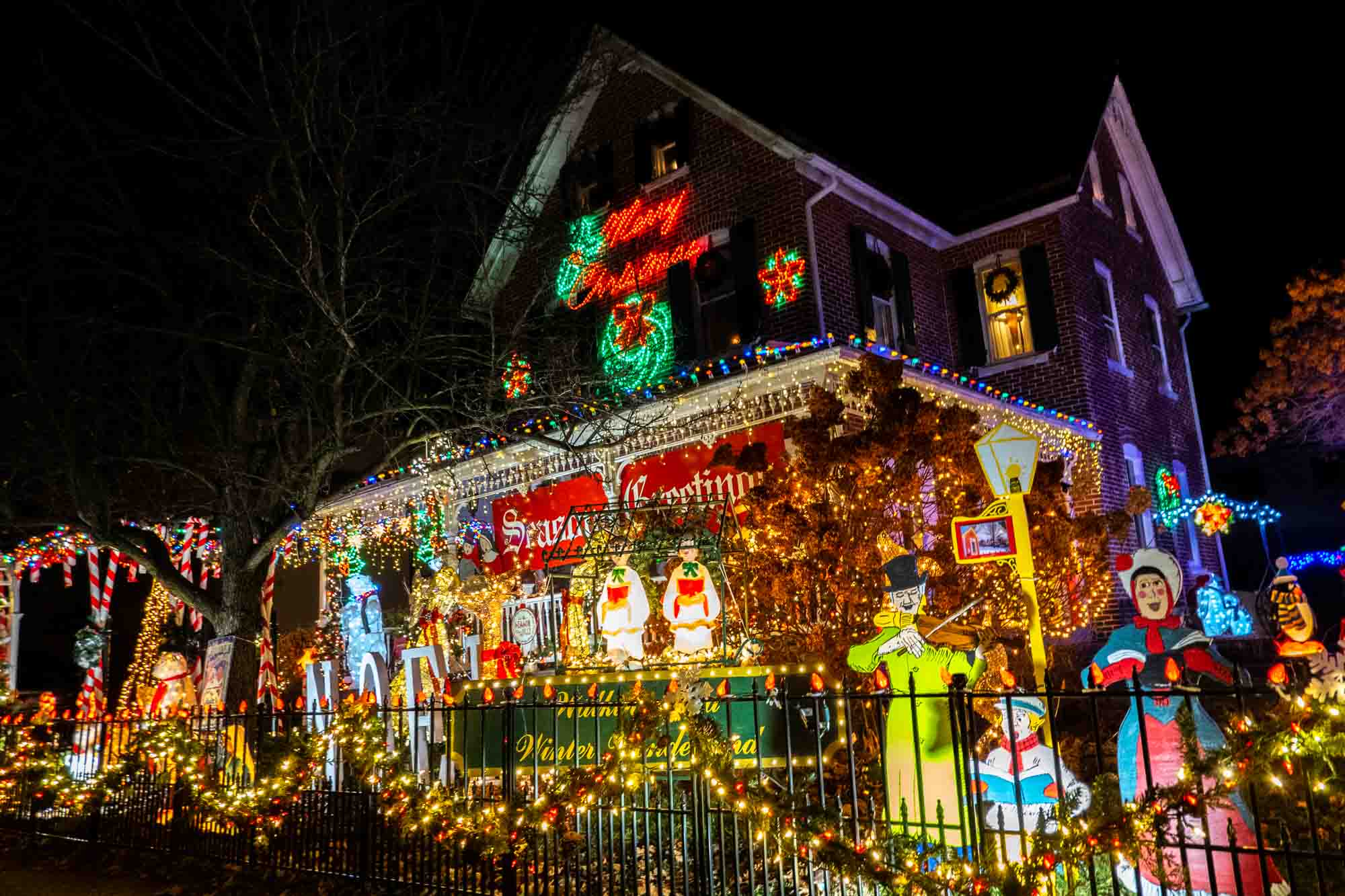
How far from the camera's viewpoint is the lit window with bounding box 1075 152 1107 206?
1725 centimetres

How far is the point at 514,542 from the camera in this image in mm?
16141

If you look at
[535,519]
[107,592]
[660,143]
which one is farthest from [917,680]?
[107,592]

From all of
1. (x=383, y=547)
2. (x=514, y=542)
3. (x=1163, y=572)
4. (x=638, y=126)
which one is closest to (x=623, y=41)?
(x=638, y=126)

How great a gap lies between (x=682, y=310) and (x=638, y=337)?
822mm

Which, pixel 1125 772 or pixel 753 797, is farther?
pixel 1125 772

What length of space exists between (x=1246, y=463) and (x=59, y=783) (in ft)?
120

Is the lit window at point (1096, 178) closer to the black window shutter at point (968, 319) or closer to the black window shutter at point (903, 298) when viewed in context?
the black window shutter at point (968, 319)

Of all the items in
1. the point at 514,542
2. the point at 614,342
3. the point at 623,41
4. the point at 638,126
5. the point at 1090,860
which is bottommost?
the point at 1090,860

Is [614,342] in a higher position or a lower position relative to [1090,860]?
higher

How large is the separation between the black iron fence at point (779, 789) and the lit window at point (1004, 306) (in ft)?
24.1

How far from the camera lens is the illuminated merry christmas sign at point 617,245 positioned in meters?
15.3

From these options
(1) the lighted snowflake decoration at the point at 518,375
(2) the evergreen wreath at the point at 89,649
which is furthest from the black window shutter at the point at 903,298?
(2) the evergreen wreath at the point at 89,649

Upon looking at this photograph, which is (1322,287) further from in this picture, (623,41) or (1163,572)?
(1163,572)

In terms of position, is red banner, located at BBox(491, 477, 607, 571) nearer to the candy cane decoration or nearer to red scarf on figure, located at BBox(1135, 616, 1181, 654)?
the candy cane decoration
